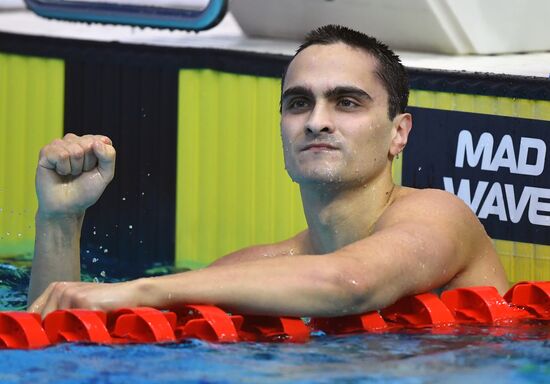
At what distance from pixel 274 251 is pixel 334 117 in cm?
51

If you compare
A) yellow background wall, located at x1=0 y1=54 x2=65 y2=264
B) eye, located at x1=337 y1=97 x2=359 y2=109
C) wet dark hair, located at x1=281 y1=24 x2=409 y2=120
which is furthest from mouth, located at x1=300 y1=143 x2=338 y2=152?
yellow background wall, located at x1=0 y1=54 x2=65 y2=264

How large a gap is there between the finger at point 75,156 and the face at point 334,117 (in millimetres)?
457

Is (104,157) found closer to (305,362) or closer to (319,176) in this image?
(319,176)

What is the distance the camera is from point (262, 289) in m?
2.61

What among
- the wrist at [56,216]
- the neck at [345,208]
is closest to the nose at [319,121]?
the neck at [345,208]

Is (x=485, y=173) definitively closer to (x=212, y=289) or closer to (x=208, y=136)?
(x=208, y=136)

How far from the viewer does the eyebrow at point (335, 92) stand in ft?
9.64

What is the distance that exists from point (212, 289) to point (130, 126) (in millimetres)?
2201

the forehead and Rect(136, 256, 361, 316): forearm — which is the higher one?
the forehead

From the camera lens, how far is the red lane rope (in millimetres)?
2561

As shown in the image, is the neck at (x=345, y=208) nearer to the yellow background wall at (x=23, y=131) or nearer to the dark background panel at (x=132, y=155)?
the dark background panel at (x=132, y=155)

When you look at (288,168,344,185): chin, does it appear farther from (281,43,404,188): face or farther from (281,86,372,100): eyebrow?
(281,86,372,100): eyebrow

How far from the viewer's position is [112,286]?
268 cm

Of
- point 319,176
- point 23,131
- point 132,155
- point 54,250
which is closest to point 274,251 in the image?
point 319,176
